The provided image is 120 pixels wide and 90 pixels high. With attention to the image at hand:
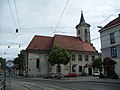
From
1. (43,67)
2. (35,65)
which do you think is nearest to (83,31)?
(43,67)

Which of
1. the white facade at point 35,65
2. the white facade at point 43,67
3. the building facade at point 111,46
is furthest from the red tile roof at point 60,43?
the building facade at point 111,46

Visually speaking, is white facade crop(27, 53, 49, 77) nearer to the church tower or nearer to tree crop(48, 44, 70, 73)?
tree crop(48, 44, 70, 73)

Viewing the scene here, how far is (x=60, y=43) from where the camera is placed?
7244cm

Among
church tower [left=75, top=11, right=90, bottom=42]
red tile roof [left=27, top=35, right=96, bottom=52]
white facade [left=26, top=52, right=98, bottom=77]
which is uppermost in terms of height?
church tower [left=75, top=11, right=90, bottom=42]

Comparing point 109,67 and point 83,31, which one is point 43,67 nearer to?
point 83,31

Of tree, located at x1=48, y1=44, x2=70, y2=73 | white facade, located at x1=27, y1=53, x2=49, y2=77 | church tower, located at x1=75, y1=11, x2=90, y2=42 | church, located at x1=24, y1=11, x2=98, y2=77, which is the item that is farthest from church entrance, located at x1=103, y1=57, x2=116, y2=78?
church tower, located at x1=75, y1=11, x2=90, y2=42

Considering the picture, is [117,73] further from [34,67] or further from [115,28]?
[34,67]

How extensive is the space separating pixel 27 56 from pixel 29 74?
524cm

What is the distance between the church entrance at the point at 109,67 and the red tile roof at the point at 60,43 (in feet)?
90.0

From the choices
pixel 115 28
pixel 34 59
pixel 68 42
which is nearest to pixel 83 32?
pixel 68 42

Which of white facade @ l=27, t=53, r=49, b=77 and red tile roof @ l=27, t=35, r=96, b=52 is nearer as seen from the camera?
white facade @ l=27, t=53, r=49, b=77

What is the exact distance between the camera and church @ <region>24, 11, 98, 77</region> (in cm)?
7006

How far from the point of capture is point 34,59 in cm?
7062

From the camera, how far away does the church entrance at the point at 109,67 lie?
43.1m
